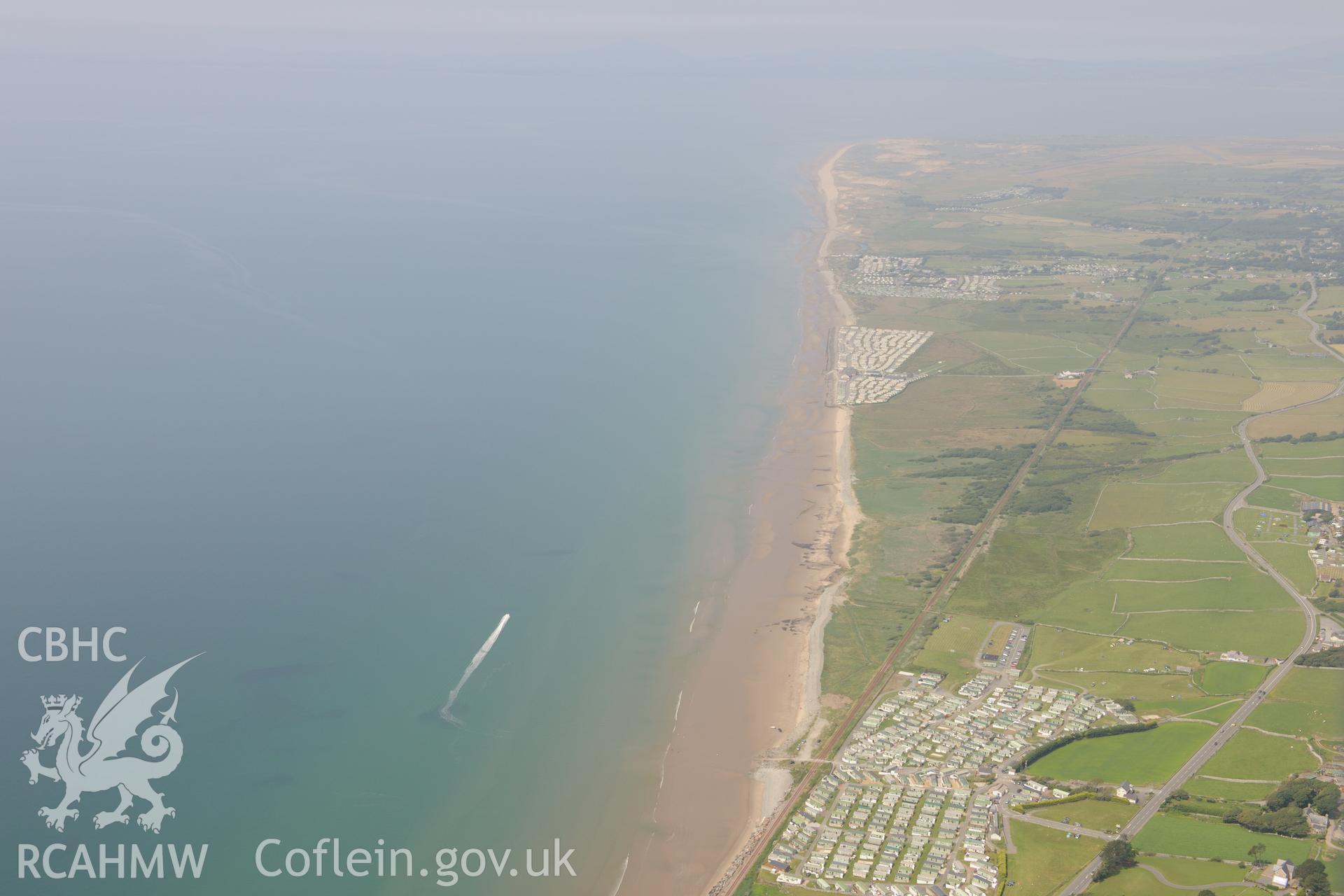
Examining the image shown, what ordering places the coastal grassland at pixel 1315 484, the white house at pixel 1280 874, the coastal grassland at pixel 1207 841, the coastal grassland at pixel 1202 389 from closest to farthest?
the white house at pixel 1280 874
the coastal grassland at pixel 1207 841
the coastal grassland at pixel 1315 484
the coastal grassland at pixel 1202 389

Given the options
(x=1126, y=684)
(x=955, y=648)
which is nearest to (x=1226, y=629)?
(x=1126, y=684)

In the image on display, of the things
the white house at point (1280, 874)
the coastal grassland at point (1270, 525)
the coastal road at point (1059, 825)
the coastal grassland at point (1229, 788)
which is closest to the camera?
the white house at point (1280, 874)

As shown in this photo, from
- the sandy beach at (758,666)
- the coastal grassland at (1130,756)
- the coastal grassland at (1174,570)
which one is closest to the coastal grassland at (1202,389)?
the sandy beach at (758,666)

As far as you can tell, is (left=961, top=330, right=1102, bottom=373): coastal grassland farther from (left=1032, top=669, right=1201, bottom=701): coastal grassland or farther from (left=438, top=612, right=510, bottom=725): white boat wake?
(left=438, top=612, right=510, bottom=725): white boat wake

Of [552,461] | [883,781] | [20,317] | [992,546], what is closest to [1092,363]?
[992,546]

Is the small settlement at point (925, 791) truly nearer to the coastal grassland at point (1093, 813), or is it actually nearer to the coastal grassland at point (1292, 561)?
the coastal grassland at point (1093, 813)

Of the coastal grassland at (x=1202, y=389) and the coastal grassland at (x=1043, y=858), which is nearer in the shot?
the coastal grassland at (x=1043, y=858)

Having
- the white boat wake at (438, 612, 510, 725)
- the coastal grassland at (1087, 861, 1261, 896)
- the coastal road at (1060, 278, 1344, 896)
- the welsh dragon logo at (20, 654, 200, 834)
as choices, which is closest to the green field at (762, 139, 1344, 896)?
the coastal grassland at (1087, 861, 1261, 896)

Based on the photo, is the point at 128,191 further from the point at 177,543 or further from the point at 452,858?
the point at 452,858
